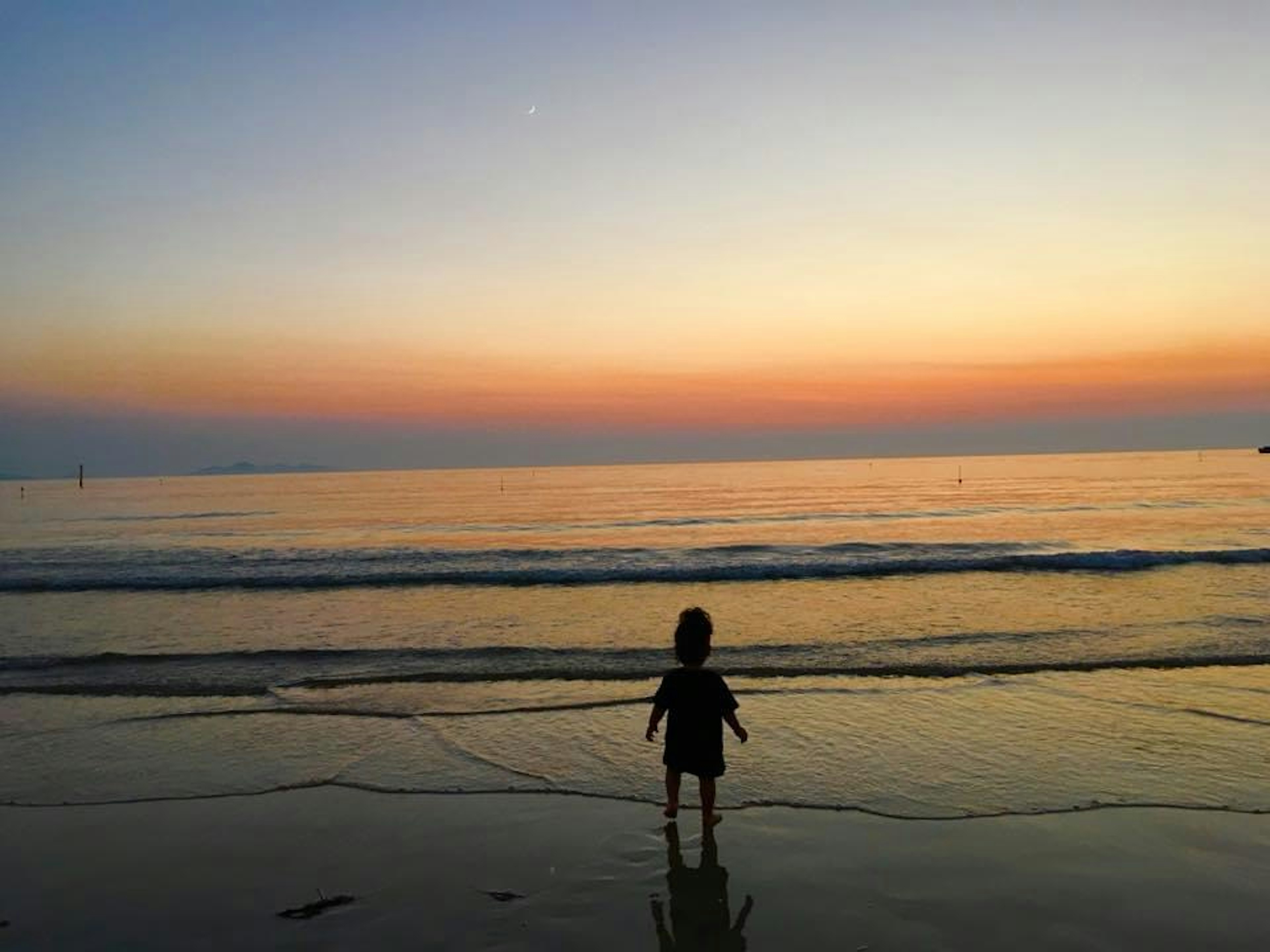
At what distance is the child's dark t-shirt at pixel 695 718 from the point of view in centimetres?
642

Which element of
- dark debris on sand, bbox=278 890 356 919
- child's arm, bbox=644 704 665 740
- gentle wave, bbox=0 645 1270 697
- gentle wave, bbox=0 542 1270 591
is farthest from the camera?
gentle wave, bbox=0 542 1270 591

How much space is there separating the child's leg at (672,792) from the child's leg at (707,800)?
0.18m

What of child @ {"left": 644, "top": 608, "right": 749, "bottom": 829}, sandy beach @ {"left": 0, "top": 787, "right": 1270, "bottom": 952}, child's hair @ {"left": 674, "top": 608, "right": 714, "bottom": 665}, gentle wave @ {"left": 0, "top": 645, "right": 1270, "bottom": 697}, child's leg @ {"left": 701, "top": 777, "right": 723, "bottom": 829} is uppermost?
child's hair @ {"left": 674, "top": 608, "right": 714, "bottom": 665}

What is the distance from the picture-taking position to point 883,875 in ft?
17.9

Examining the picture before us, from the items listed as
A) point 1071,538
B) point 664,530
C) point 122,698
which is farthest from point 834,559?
point 122,698

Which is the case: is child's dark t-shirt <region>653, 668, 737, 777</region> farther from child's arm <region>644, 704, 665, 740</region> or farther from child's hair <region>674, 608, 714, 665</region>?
child's hair <region>674, 608, 714, 665</region>

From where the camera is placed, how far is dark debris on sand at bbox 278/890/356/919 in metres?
5.08

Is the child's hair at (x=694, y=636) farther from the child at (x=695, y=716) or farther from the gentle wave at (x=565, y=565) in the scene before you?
the gentle wave at (x=565, y=565)

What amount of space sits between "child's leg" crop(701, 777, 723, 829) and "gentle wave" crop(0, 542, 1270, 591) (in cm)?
1708

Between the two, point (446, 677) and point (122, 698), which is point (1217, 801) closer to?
point (446, 677)

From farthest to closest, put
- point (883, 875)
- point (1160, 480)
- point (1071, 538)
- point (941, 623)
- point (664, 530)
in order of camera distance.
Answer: point (1160, 480)
point (664, 530)
point (1071, 538)
point (941, 623)
point (883, 875)

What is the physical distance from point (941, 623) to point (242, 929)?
13621 mm

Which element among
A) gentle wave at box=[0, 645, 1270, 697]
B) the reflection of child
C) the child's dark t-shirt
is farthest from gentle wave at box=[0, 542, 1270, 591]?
the reflection of child

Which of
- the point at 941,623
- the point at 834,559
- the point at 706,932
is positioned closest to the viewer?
the point at 706,932
